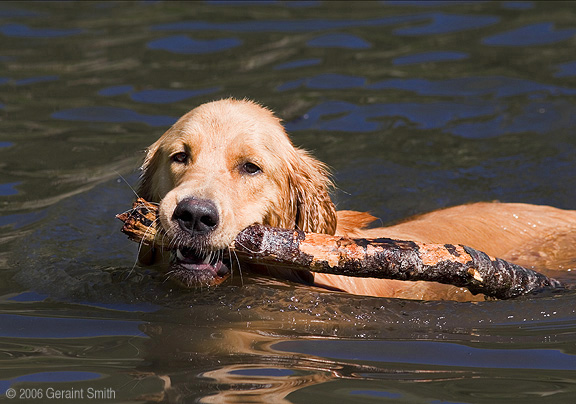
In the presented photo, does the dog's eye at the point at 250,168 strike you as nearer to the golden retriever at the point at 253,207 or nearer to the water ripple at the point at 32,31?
the golden retriever at the point at 253,207

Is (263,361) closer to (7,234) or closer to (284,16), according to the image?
Result: (7,234)

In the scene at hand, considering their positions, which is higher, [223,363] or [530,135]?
[530,135]

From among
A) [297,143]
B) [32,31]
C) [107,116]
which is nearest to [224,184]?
[297,143]

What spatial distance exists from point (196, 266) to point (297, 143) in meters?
4.75

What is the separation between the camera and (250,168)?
6242 millimetres

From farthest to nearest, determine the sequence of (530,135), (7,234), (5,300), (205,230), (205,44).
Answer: (205,44) → (530,135) → (7,234) → (5,300) → (205,230)

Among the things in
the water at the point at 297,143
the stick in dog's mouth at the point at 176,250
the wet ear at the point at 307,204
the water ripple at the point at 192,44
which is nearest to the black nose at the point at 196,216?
the stick in dog's mouth at the point at 176,250

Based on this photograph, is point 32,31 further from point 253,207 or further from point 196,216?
point 196,216

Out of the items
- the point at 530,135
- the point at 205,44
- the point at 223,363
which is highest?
the point at 205,44

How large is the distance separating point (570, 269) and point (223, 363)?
3.50 metres

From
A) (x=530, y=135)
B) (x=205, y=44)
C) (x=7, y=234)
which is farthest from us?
(x=205, y=44)

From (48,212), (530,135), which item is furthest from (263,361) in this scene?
(530,135)

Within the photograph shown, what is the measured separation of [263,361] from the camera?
5.06m

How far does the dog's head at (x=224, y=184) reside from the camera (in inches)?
219
